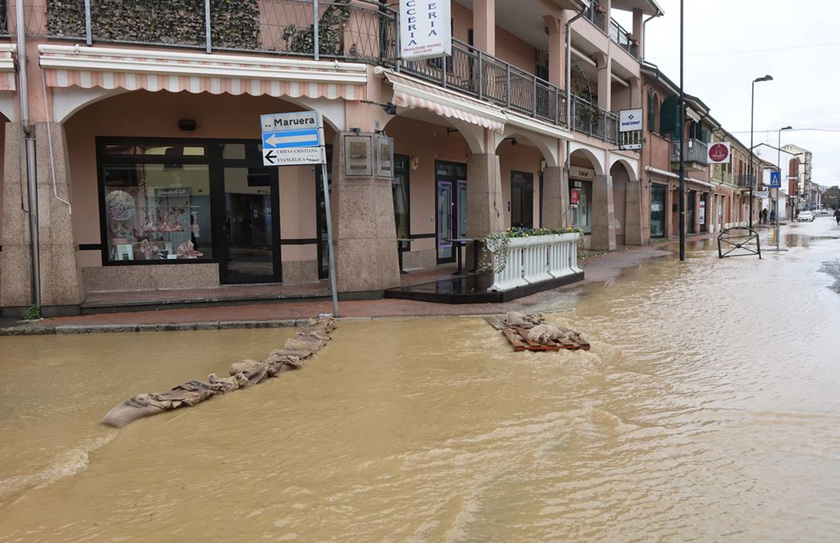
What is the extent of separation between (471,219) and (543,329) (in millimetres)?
7451

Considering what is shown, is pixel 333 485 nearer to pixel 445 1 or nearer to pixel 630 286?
pixel 445 1

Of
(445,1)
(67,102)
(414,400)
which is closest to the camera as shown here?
(414,400)

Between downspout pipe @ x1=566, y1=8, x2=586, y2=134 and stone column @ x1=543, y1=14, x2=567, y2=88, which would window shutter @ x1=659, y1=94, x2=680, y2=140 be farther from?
stone column @ x1=543, y1=14, x2=567, y2=88

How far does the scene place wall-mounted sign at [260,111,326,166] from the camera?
8930 millimetres

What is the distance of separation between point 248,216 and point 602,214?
50.9ft

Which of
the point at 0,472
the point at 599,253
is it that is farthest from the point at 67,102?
the point at 599,253

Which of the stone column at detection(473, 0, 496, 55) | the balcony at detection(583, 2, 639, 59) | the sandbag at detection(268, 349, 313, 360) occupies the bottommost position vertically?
the sandbag at detection(268, 349, 313, 360)

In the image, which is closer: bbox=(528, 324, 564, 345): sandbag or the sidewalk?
bbox=(528, 324, 564, 345): sandbag

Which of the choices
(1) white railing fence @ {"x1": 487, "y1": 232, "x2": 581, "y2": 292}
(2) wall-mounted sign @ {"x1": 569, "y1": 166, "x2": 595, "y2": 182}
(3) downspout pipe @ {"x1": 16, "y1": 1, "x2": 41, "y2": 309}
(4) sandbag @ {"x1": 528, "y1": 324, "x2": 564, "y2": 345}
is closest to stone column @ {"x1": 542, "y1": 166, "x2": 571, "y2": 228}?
(1) white railing fence @ {"x1": 487, "y1": 232, "x2": 581, "y2": 292}

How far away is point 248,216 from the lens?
12242mm

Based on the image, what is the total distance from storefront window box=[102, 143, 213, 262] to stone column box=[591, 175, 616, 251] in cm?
1590

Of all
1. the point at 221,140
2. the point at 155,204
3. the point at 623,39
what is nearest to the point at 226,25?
the point at 221,140

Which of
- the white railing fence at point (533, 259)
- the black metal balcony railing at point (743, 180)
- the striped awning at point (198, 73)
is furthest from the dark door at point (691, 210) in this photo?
the striped awning at point (198, 73)

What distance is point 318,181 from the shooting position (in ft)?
41.5
